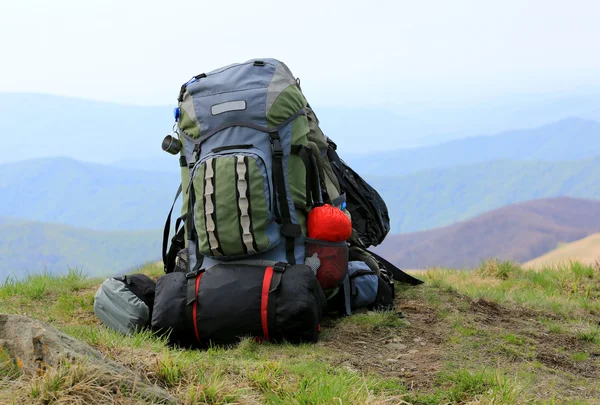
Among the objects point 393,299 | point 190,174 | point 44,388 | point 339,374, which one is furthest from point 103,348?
point 393,299

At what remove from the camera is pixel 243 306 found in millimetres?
5707

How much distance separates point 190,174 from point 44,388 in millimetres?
3209

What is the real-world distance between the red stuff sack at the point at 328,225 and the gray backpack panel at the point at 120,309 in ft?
5.12

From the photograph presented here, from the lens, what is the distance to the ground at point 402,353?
3.78 metres

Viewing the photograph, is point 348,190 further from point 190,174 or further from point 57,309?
point 57,309

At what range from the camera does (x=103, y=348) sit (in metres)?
4.18

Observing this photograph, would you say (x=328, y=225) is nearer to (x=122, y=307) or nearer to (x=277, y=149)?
(x=277, y=149)

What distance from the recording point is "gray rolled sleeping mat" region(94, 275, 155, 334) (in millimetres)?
6160

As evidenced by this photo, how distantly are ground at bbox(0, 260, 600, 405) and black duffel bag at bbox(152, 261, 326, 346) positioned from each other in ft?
0.54

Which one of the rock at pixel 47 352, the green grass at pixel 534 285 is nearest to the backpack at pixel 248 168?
the green grass at pixel 534 285

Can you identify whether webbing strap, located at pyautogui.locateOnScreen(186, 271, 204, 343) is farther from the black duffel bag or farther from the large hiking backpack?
the large hiking backpack

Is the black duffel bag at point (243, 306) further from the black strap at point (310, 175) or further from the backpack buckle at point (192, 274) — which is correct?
the black strap at point (310, 175)

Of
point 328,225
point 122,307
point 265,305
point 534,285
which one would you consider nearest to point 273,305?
point 265,305

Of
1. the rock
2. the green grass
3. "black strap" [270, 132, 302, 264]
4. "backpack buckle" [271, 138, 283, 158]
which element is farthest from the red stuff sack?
the rock
